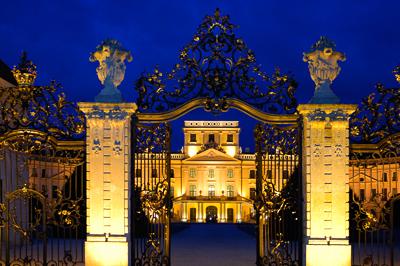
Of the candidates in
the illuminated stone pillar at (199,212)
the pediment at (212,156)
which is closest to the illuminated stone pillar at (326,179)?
the illuminated stone pillar at (199,212)

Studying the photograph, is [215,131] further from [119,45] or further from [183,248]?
[119,45]

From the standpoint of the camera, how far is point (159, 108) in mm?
9750

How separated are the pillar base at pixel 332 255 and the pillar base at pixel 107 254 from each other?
3.34 m

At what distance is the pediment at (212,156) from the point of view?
54.8 metres

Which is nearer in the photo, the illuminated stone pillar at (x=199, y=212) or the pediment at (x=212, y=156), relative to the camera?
the illuminated stone pillar at (x=199, y=212)

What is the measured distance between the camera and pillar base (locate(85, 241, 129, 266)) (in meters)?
9.28

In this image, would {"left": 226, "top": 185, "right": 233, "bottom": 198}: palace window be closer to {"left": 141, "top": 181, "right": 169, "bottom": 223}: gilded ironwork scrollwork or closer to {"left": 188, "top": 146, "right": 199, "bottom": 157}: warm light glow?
{"left": 188, "top": 146, "right": 199, "bottom": 157}: warm light glow

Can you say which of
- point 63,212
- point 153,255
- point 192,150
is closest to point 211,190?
point 192,150

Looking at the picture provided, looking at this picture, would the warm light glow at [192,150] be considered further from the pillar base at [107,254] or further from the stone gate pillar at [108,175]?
the pillar base at [107,254]

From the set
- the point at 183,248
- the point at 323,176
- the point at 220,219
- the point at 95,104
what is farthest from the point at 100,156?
the point at 220,219

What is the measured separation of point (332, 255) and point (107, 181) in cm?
416

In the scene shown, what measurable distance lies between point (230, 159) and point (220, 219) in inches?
249

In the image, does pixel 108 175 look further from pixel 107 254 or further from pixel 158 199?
pixel 107 254

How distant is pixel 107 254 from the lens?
930 cm
